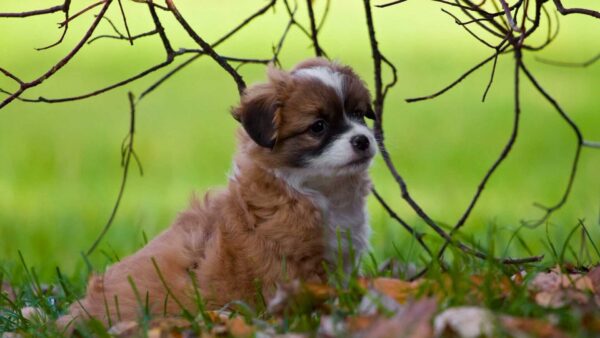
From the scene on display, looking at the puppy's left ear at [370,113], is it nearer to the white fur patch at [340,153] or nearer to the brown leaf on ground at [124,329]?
the white fur patch at [340,153]

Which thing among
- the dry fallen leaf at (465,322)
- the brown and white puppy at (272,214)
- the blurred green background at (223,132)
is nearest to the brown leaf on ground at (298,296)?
the brown and white puppy at (272,214)

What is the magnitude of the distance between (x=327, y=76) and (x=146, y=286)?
1.18m

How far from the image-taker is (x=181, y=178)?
33.5 feet

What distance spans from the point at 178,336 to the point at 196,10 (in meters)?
14.0

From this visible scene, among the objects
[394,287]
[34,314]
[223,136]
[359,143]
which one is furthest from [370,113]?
[223,136]

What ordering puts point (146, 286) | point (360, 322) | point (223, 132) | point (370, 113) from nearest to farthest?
point (360, 322), point (146, 286), point (370, 113), point (223, 132)

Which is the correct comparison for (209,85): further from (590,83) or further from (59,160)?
(590,83)

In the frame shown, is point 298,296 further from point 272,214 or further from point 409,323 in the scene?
point 272,214

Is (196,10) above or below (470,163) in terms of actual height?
above

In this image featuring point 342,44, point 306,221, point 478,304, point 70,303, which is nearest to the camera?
point 478,304

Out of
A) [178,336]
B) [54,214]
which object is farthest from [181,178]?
[178,336]

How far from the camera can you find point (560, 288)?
3.84 meters

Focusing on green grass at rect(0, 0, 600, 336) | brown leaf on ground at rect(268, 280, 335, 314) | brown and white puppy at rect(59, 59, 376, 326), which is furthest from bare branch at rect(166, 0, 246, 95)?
green grass at rect(0, 0, 600, 336)

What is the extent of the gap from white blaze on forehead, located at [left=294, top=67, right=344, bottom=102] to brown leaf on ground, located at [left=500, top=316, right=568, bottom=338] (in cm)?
160
